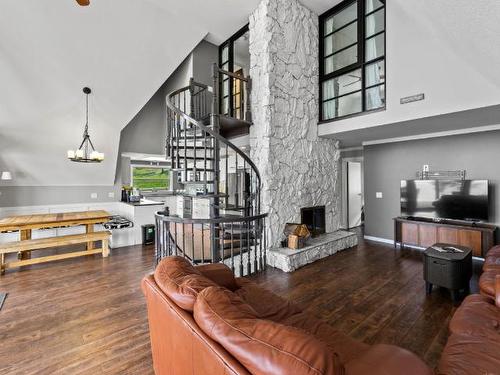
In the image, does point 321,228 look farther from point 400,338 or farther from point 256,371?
point 256,371

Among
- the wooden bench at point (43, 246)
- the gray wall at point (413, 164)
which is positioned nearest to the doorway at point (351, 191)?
the gray wall at point (413, 164)

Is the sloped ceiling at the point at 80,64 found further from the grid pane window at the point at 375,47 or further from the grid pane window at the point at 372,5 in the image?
the grid pane window at the point at 375,47

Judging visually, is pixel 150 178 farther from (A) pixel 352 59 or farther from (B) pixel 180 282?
(B) pixel 180 282

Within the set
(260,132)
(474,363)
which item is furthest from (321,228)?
(474,363)

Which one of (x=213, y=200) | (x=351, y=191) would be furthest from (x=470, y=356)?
(x=351, y=191)

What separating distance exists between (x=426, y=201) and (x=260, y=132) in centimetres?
354

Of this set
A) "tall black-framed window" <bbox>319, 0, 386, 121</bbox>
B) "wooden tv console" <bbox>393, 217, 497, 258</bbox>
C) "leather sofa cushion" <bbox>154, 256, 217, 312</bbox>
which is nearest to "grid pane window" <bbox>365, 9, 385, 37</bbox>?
"tall black-framed window" <bbox>319, 0, 386, 121</bbox>

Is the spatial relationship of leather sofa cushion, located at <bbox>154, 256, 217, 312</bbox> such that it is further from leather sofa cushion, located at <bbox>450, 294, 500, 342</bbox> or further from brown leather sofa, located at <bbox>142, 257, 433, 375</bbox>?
leather sofa cushion, located at <bbox>450, 294, 500, 342</bbox>

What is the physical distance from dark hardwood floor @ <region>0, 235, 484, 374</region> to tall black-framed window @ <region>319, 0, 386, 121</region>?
2.97m

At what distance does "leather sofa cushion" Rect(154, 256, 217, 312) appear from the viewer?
138 cm

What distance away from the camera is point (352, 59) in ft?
16.5

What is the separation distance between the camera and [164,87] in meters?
7.61

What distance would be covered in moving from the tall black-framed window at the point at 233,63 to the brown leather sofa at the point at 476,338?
16.2 feet

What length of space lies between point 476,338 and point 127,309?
125 inches
